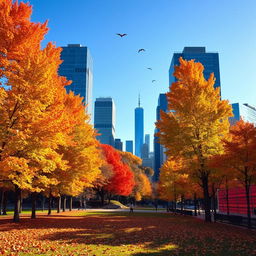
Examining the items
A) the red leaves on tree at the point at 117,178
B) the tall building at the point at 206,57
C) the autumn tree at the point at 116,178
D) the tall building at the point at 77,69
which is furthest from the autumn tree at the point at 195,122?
the tall building at the point at 206,57

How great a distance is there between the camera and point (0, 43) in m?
13.7

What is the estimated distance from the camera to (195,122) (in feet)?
66.8

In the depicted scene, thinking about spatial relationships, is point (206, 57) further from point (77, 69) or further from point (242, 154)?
point (242, 154)

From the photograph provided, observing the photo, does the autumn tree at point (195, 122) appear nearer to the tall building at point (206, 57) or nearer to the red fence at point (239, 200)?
the red fence at point (239, 200)

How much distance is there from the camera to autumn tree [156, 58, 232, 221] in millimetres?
20094

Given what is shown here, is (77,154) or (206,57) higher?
(206,57)

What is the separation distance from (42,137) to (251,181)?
14062 mm

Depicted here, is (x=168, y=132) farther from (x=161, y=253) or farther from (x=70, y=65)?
(x=70, y=65)

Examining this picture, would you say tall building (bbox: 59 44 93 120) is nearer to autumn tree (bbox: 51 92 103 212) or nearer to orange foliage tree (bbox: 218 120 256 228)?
autumn tree (bbox: 51 92 103 212)

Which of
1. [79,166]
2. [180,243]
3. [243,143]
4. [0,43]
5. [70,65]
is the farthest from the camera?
[70,65]

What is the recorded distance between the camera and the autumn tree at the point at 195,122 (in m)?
20.1

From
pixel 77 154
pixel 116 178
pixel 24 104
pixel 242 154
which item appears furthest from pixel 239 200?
pixel 24 104

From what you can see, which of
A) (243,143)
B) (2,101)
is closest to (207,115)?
(243,143)

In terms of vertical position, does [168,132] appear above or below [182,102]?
below
